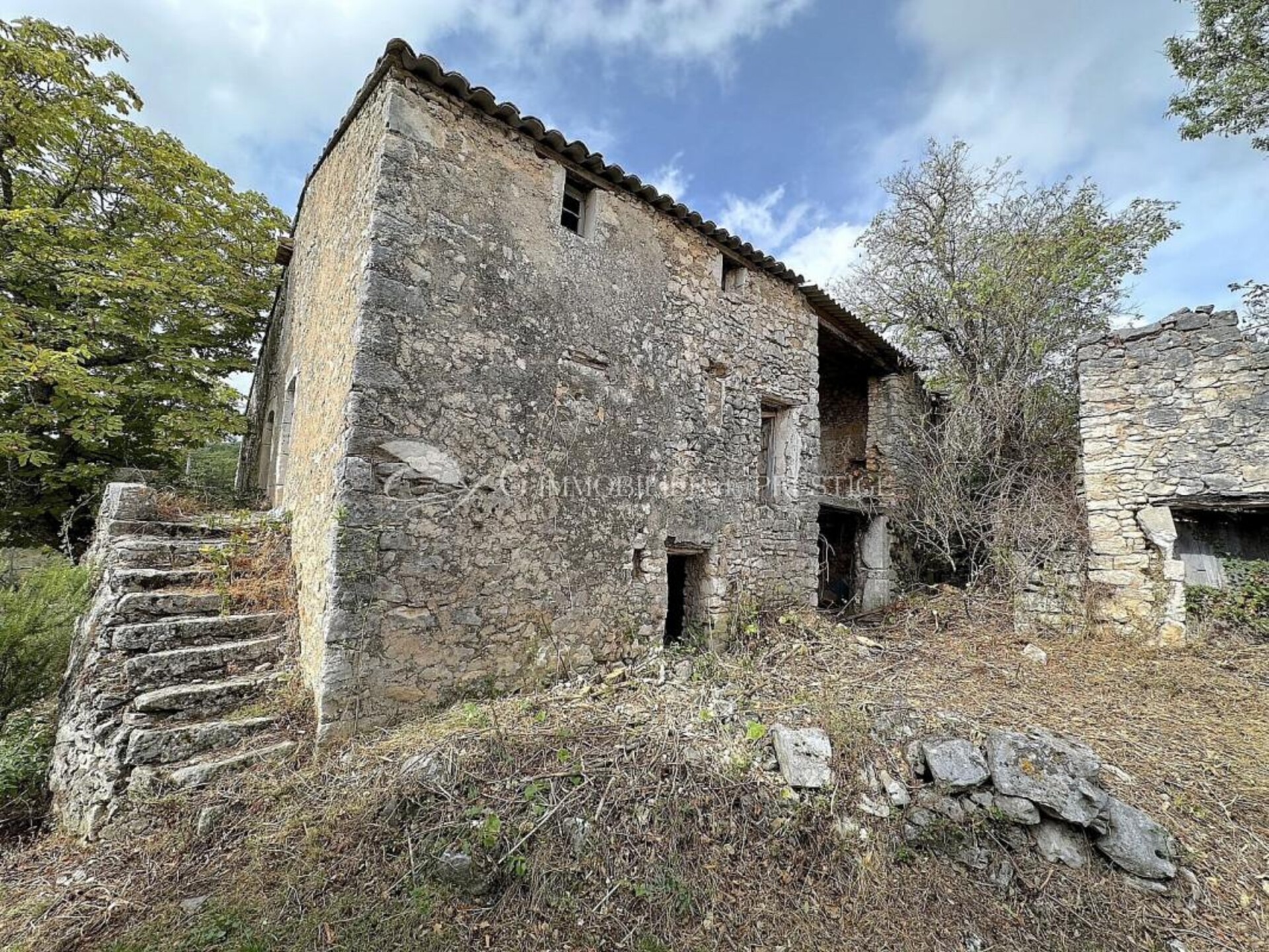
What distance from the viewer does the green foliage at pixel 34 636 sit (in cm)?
402

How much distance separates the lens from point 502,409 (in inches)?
190

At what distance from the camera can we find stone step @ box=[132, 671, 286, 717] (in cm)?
375

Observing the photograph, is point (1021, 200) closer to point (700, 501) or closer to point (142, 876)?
point (700, 501)

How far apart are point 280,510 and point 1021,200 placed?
1277 centimetres

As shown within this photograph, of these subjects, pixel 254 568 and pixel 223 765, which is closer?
pixel 223 765

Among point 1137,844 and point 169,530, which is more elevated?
A: point 169,530

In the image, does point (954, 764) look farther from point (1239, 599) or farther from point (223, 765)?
point (1239, 599)

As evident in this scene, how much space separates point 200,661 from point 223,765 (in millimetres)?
1014

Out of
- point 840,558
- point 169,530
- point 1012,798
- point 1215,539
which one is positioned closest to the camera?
point 1012,798

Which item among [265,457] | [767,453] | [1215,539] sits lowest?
[1215,539]

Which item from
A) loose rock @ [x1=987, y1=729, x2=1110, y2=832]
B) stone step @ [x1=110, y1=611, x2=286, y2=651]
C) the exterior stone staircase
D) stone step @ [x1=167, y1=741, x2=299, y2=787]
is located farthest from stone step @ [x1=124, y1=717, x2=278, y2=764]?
loose rock @ [x1=987, y1=729, x2=1110, y2=832]

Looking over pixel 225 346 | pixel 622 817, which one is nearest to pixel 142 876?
pixel 622 817

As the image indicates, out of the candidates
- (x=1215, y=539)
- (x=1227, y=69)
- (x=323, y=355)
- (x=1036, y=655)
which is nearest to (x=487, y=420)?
(x=323, y=355)

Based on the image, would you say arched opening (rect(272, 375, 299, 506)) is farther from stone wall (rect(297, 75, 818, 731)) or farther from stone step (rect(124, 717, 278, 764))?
stone step (rect(124, 717, 278, 764))
